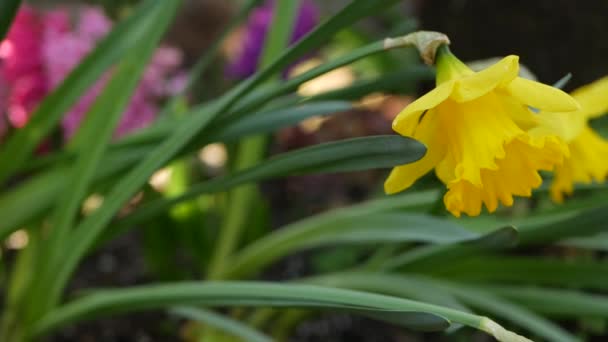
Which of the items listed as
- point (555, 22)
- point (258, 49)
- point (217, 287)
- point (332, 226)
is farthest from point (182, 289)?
point (555, 22)

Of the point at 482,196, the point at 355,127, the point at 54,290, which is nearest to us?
the point at 482,196

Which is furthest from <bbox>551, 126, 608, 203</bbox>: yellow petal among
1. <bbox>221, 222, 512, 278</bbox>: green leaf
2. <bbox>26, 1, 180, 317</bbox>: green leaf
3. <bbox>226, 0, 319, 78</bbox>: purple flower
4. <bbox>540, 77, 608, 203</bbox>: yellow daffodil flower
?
<bbox>226, 0, 319, 78</bbox>: purple flower

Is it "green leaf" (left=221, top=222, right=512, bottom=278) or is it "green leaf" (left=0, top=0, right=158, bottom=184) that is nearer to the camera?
"green leaf" (left=0, top=0, right=158, bottom=184)

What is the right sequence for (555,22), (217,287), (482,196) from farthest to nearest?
(555,22) → (217,287) → (482,196)

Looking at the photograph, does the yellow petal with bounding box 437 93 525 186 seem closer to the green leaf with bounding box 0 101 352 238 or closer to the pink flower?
the green leaf with bounding box 0 101 352 238

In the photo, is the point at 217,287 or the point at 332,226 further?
the point at 332,226

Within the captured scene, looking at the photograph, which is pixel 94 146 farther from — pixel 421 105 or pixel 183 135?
pixel 421 105

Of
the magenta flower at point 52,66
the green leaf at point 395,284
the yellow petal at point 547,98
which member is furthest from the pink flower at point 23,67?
the yellow petal at point 547,98

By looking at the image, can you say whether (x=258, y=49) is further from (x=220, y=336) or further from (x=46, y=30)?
(x=220, y=336)
